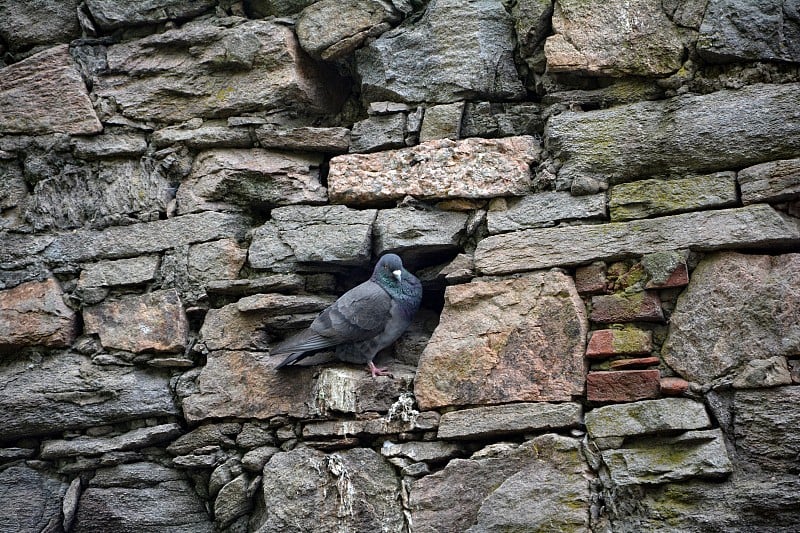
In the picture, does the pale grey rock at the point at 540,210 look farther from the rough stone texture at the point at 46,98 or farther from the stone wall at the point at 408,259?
the rough stone texture at the point at 46,98

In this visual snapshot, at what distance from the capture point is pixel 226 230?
4871 millimetres

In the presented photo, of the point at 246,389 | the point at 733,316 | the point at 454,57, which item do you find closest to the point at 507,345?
the point at 733,316

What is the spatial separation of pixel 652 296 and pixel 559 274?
43 cm

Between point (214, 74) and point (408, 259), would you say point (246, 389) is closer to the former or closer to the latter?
point (408, 259)

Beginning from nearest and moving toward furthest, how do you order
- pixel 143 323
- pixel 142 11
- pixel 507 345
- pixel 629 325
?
pixel 629 325, pixel 507 345, pixel 143 323, pixel 142 11

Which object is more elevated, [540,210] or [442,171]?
[442,171]

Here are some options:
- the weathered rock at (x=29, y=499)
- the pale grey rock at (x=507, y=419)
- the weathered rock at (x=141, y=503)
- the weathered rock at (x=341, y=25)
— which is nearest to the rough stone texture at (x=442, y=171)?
the weathered rock at (x=341, y=25)

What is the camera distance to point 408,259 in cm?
483

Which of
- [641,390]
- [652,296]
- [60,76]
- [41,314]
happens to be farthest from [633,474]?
[60,76]

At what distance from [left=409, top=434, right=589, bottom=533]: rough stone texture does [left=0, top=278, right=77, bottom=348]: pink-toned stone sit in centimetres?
207

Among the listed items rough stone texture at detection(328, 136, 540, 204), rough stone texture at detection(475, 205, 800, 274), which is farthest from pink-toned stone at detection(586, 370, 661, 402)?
rough stone texture at detection(328, 136, 540, 204)

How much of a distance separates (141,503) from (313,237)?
158 cm

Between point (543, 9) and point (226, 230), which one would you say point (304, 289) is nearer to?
point (226, 230)

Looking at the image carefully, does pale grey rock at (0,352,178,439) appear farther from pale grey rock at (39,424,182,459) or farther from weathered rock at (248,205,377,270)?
weathered rock at (248,205,377,270)
